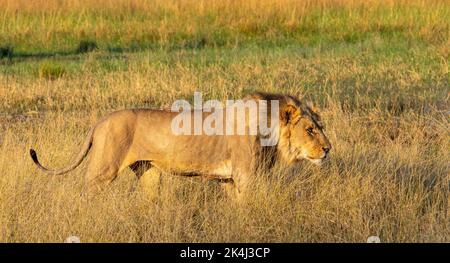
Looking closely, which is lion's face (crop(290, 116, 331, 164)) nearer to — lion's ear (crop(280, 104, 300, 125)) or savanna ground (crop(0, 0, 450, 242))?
lion's ear (crop(280, 104, 300, 125))

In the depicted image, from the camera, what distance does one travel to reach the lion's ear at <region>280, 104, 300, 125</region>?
199 inches

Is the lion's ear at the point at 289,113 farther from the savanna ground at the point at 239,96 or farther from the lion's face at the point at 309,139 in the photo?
the savanna ground at the point at 239,96

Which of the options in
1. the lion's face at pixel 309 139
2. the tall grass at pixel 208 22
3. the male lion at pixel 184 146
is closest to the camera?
the male lion at pixel 184 146

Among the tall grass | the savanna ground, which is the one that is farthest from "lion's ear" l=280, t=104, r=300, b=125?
the tall grass

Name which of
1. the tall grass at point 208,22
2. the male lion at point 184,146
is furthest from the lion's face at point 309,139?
the tall grass at point 208,22

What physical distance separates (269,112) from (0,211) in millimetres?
1506

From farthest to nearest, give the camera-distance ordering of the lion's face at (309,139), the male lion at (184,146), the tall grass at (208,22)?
the tall grass at (208,22), the lion's face at (309,139), the male lion at (184,146)

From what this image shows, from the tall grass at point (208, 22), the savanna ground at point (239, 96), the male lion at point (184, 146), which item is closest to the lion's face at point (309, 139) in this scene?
the male lion at point (184, 146)

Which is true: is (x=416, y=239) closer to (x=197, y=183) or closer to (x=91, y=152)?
→ (x=197, y=183)

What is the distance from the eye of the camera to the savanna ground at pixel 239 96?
197 inches

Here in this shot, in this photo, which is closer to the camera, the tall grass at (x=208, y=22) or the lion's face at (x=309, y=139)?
the lion's face at (x=309, y=139)

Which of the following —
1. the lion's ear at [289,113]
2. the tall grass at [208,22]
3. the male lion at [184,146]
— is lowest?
the male lion at [184,146]

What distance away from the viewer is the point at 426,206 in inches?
212

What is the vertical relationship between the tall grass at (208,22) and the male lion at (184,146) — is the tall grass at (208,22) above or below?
above
